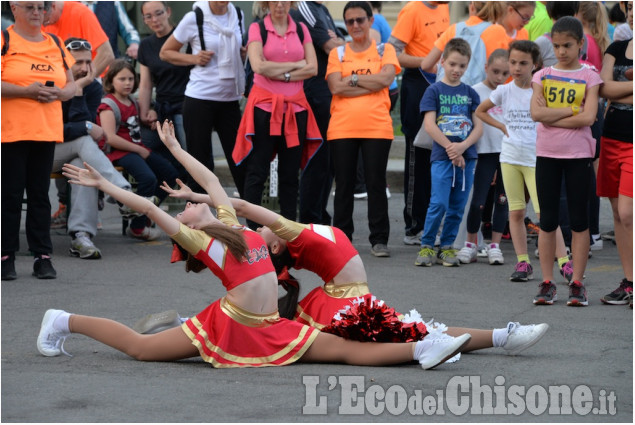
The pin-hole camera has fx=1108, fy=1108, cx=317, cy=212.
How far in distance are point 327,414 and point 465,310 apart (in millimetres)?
2761

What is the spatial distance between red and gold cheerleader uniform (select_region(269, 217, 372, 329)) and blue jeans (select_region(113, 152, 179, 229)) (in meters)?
3.83

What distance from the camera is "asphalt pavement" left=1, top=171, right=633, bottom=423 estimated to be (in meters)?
4.84

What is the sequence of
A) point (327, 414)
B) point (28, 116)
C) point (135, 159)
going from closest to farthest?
1. point (327, 414)
2. point (28, 116)
3. point (135, 159)

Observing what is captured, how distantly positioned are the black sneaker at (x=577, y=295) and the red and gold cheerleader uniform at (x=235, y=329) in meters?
2.40

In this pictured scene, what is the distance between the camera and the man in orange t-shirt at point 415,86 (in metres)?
9.89

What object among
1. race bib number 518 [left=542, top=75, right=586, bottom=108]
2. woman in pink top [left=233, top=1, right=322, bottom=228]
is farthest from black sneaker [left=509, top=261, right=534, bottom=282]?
woman in pink top [left=233, top=1, right=322, bottom=228]

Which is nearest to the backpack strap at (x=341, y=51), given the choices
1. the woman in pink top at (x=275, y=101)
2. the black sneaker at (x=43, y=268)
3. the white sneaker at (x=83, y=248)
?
the woman in pink top at (x=275, y=101)

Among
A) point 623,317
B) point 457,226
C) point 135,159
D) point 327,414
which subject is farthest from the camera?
point 135,159

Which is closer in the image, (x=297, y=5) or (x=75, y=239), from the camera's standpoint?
(x=75, y=239)

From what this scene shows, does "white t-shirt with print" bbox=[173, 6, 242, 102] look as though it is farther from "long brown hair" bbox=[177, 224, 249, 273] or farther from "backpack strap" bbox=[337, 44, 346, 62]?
"long brown hair" bbox=[177, 224, 249, 273]

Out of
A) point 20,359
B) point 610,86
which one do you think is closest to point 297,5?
point 610,86

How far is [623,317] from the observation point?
7145 mm

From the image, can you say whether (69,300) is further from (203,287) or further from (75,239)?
(75,239)

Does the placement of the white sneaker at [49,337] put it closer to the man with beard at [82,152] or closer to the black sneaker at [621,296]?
the man with beard at [82,152]
